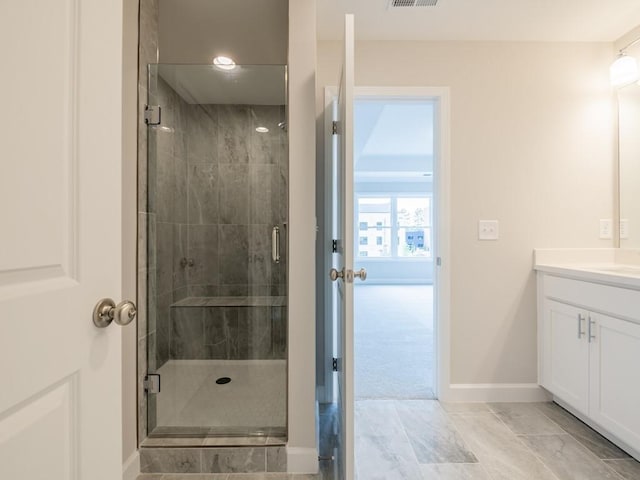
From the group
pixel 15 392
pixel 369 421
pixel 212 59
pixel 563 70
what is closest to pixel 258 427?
pixel 369 421

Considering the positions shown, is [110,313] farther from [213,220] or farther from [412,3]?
[412,3]

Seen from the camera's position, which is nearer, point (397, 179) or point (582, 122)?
point (582, 122)

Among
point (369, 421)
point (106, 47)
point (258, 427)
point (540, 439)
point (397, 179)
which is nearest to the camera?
point (106, 47)

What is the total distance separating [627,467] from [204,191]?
274cm

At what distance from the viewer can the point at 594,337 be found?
71.4 inches

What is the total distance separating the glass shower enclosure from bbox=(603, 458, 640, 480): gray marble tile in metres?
1.65

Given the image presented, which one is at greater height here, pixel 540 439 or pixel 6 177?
pixel 6 177

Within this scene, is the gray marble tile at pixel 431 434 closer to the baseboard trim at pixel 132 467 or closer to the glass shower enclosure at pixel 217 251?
the glass shower enclosure at pixel 217 251

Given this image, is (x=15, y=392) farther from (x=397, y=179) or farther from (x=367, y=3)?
(x=397, y=179)

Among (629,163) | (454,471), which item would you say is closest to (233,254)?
(454,471)

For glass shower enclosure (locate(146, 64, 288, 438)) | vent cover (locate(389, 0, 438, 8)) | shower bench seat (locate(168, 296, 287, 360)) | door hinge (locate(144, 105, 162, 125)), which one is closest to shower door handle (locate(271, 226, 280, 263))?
glass shower enclosure (locate(146, 64, 288, 438))

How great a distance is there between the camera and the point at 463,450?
1743 mm

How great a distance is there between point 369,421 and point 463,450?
0.53 m

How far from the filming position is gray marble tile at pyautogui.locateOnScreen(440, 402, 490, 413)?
215cm
